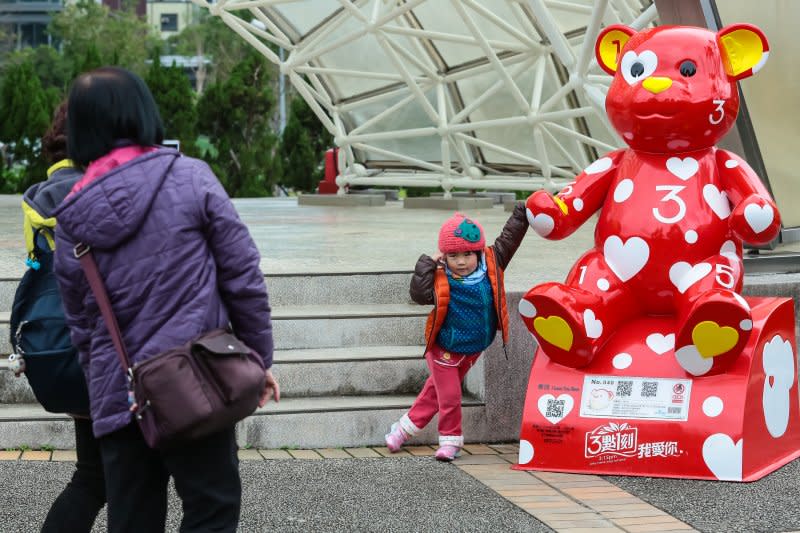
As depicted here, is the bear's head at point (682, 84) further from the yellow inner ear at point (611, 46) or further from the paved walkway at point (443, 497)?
the paved walkway at point (443, 497)

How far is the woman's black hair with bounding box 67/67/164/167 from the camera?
3.34m

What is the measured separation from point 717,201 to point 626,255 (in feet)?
1.62

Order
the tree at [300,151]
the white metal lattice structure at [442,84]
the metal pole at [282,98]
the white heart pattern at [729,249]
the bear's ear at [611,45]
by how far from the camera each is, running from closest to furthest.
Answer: the white heart pattern at [729,249], the bear's ear at [611,45], the white metal lattice structure at [442,84], the tree at [300,151], the metal pole at [282,98]

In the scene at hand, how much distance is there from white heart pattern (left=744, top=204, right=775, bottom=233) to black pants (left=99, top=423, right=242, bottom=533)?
3.16m

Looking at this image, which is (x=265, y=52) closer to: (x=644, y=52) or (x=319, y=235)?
(x=319, y=235)

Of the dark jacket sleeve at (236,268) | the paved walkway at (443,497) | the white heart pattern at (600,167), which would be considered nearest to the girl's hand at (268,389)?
the dark jacket sleeve at (236,268)

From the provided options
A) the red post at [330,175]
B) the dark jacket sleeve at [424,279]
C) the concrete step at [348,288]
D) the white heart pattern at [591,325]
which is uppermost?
the dark jacket sleeve at [424,279]

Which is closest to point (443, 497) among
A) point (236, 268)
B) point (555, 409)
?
point (555, 409)

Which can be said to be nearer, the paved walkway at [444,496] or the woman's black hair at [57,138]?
the woman's black hair at [57,138]

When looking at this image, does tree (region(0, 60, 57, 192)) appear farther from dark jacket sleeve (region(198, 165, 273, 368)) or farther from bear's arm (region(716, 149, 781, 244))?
dark jacket sleeve (region(198, 165, 273, 368))

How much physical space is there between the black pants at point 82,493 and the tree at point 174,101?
1955cm

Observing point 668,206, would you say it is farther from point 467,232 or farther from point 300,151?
point 300,151

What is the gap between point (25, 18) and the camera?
9369cm

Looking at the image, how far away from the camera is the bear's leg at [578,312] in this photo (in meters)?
5.87
